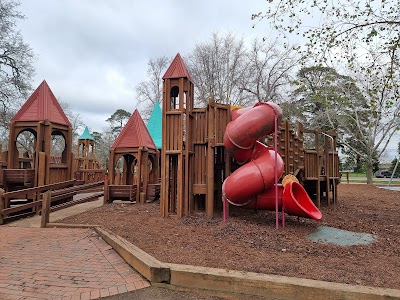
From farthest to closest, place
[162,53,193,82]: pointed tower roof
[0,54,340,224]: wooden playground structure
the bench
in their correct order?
the bench
[162,53,193,82]: pointed tower roof
[0,54,340,224]: wooden playground structure

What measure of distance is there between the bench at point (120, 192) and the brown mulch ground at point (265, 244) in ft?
8.67

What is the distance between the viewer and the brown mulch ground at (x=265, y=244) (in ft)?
14.1

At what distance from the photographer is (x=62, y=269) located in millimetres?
4699

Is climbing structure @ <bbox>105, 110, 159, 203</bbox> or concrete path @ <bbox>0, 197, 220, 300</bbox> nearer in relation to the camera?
concrete path @ <bbox>0, 197, 220, 300</bbox>

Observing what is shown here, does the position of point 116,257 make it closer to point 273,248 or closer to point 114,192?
point 273,248

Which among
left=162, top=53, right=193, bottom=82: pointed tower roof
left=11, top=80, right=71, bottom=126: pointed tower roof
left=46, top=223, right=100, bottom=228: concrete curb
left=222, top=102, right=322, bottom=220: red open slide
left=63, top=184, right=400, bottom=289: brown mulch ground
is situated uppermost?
left=162, top=53, right=193, bottom=82: pointed tower roof

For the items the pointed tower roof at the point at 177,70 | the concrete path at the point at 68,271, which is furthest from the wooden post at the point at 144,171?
the concrete path at the point at 68,271

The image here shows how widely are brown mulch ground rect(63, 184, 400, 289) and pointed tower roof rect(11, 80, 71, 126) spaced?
4.78 meters

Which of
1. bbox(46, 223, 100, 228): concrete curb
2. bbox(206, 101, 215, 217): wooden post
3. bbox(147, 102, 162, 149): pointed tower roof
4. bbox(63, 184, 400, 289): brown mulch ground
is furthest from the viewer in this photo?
bbox(147, 102, 162, 149): pointed tower roof

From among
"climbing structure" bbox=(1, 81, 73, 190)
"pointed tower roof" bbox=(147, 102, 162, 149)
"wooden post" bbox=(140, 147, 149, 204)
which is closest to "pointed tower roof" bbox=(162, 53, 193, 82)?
"wooden post" bbox=(140, 147, 149, 204)

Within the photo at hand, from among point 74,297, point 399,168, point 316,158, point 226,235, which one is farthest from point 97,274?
point 399,168

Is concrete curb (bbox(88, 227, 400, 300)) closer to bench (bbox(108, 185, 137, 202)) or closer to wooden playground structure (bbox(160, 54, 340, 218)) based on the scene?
wooden playground structure (bbox(160, 54, 340, 218))

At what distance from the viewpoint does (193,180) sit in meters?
8.73

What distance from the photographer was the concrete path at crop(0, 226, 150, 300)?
3855mm
